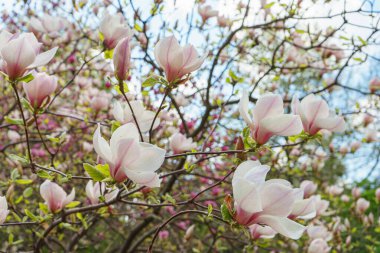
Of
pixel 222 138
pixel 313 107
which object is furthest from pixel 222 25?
pixel 313 107

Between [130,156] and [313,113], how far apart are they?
2.17 feet

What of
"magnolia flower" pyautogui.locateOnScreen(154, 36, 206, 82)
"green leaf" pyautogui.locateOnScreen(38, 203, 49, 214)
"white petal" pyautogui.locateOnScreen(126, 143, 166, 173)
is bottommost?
"green leaf" pyautogui.locateOnScreen(38, 203, 49, 214)

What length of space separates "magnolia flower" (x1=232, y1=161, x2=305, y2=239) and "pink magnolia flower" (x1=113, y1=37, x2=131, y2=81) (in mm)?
390

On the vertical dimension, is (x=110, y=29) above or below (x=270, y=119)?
above

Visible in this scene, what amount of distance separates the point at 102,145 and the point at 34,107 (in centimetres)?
45

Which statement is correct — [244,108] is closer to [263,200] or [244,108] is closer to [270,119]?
[270,119]

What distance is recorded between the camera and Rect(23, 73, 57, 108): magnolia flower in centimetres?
119

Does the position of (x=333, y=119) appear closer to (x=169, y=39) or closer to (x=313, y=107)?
(x=313, y=107)

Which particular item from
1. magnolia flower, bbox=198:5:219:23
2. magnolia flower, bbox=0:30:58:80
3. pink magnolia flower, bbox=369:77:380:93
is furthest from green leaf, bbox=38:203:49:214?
pink magnolia flower, bbox=369:77:380:93

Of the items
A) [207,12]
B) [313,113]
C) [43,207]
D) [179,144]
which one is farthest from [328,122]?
[207,12]

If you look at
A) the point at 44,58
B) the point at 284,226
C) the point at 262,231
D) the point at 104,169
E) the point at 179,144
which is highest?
the point at 44,58

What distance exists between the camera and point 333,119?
4.18 feet

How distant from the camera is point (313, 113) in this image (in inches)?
49.9

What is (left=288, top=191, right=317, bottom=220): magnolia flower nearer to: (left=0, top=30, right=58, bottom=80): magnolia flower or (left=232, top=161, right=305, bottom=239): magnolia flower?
(left=232, top=161, right=305, bottom=239): magnolia flower
